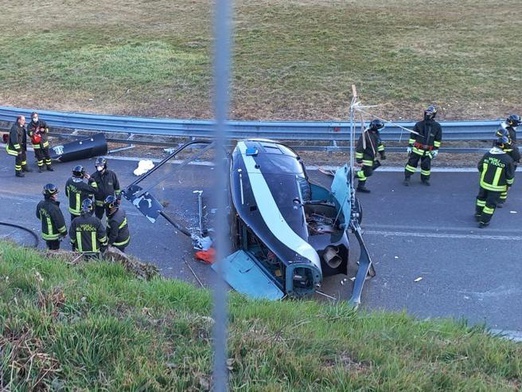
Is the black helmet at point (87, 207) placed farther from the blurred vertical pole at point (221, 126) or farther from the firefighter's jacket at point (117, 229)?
the blurred vertical pole at point (221, 126)

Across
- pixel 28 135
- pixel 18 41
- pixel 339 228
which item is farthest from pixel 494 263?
pixel 18 41

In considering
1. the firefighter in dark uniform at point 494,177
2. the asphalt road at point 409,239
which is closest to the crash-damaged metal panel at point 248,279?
the asphalt road at point 409,239

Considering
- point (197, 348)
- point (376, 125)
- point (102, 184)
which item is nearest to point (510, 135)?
point (376, 125)

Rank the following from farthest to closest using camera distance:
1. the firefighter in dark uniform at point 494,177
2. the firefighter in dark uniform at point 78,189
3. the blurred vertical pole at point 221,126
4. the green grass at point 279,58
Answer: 1. the green grass at point 279,58
2. the firefighter in dark uniform at point 494,177
3. the firefighter in dark uniform at point 78,189
4. the blurred vertical pole at point 221,126

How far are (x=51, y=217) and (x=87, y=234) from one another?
0.81 m

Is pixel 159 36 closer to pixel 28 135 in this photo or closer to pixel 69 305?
pixel 28 135

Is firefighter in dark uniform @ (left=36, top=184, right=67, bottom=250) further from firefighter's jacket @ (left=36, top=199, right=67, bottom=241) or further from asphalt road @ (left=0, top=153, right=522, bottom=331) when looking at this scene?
asphalt road @ (left=0, top=153, right=522, bottom=331)

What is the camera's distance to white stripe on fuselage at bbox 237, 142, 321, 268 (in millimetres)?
7441

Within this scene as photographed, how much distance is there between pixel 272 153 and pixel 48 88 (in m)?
11.4

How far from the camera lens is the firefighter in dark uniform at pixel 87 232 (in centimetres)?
818

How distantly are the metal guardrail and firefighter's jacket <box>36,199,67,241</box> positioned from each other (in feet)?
15.4

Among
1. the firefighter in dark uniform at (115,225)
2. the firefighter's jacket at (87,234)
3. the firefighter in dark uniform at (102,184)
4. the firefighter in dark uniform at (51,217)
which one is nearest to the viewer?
the firefighter's jacket at (87,234)

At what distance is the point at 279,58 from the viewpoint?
2011cm

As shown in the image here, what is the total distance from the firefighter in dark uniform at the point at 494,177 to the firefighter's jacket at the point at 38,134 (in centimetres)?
808
